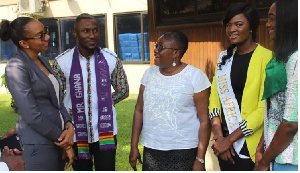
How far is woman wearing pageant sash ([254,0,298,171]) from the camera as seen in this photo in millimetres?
1798

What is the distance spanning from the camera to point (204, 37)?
198 inches

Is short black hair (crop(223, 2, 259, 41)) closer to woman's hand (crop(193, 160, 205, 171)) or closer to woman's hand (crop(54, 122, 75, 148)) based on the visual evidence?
woman's hand (crop(193, 160, 205, 171))

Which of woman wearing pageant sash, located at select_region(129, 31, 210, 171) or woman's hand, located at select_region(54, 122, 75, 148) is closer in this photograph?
woman wearing pageant sash, located at select_region(129, 31, 210, 171)

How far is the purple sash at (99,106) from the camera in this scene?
306cm

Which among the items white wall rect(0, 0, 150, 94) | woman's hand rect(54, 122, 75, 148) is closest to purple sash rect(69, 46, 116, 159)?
woman's hand rect(54, 122, 75, 148)

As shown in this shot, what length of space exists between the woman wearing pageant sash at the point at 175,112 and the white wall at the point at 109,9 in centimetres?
803

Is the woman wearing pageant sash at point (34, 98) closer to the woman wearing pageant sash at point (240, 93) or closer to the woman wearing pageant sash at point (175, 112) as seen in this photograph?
the woman wearing pageant sash at point (175, 112)

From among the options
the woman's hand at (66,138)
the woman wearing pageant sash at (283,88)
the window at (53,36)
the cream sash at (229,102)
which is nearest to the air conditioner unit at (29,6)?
the window at (53,36)

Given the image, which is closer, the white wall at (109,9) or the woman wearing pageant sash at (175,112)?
the woman wearing pageant sash at (175,112)

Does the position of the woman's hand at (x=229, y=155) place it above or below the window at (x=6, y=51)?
below

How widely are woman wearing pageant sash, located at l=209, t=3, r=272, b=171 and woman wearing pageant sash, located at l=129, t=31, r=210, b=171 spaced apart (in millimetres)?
124

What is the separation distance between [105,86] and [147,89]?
2.05ft

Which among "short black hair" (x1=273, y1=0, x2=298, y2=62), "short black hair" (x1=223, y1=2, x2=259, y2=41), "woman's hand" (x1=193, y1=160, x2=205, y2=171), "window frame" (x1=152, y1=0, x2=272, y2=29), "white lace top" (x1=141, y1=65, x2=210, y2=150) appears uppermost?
"window frame" (x1=152, y1=0, x2=272, y2=29)

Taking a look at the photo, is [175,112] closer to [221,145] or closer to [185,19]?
[221,145]
